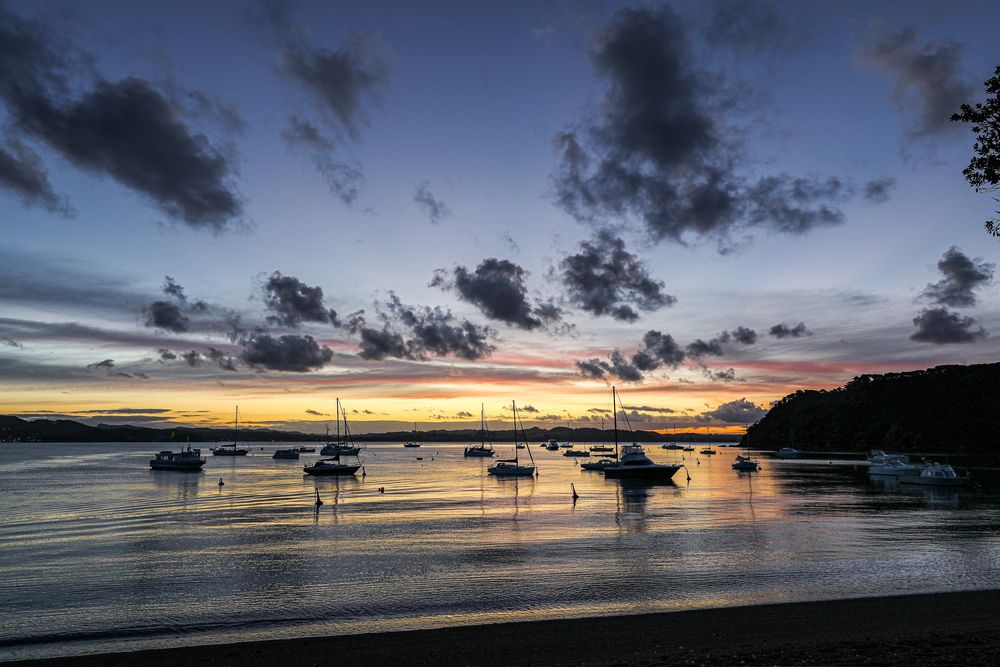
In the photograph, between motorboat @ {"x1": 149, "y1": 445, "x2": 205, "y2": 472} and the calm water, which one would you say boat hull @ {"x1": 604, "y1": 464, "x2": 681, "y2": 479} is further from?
motorboat @ {"x1": 149, "y1": 445, "x2": 205, "y2": 472}

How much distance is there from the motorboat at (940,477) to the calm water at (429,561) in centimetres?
1199

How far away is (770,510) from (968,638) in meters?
44.6

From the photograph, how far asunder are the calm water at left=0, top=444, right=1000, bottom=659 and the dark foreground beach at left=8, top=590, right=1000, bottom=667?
193 centimetres

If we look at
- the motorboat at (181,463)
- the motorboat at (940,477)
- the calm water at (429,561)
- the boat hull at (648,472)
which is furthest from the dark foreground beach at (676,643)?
the motorboat at (181,463)

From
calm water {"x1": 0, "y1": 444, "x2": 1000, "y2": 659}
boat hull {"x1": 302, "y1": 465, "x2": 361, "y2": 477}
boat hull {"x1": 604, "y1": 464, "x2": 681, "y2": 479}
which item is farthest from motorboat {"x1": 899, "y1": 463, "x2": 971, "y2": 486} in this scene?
boat hull {"x1": 302, "y1": 465, "x2": 361, "y2": 477}

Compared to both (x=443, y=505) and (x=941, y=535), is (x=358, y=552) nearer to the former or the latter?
(x=443, y=505)

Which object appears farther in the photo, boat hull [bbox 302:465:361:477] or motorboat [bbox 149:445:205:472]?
motorboat [bbox 149:445:205:472]

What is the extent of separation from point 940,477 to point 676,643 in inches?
3215

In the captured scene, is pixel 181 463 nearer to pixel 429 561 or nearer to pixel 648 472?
pixel 648 472

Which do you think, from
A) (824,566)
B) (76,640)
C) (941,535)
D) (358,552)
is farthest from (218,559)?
(941,535)

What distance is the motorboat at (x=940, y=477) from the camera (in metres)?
79.1

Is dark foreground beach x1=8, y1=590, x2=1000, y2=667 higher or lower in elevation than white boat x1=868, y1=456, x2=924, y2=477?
higher

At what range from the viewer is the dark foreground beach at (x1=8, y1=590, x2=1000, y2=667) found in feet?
50.7

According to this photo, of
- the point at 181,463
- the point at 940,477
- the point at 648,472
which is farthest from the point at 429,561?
the point at 181,463
